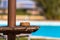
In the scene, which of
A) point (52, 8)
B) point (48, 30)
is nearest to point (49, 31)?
point (48, 30)

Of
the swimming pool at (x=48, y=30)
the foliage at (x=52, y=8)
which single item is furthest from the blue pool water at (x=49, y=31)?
the foliage at (x=52, y=8)

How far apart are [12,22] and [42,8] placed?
12128 mm

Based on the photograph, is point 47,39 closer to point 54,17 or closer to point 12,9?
point 12,9

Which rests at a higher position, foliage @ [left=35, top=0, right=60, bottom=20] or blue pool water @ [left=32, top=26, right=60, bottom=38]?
foliage @ [left=35, top=0, right=60, bottom=20]

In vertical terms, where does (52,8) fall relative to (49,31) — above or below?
above

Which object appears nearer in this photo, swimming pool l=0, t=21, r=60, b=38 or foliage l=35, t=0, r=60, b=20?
swimming pool l=0, t=21, r=60, b=38

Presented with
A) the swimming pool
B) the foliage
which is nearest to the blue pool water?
the swimming pool

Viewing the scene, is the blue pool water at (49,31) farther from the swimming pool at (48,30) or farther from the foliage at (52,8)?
the foliage at (52,8)

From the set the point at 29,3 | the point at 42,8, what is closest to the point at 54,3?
the point at 42,8

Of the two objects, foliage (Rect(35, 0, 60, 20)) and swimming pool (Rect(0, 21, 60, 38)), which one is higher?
foliage (Rect(35, 0, 60, 20))

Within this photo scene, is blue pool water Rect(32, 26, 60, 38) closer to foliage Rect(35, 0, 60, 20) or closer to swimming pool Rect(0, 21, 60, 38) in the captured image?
swimming pool Rect(0, 21, 60, 38)

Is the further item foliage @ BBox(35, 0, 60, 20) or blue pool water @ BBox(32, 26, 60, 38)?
foliage @ BBox(35, 0, 60, 20)

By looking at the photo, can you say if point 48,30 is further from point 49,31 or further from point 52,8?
point 52,8

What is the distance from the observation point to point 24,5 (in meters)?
18.1
